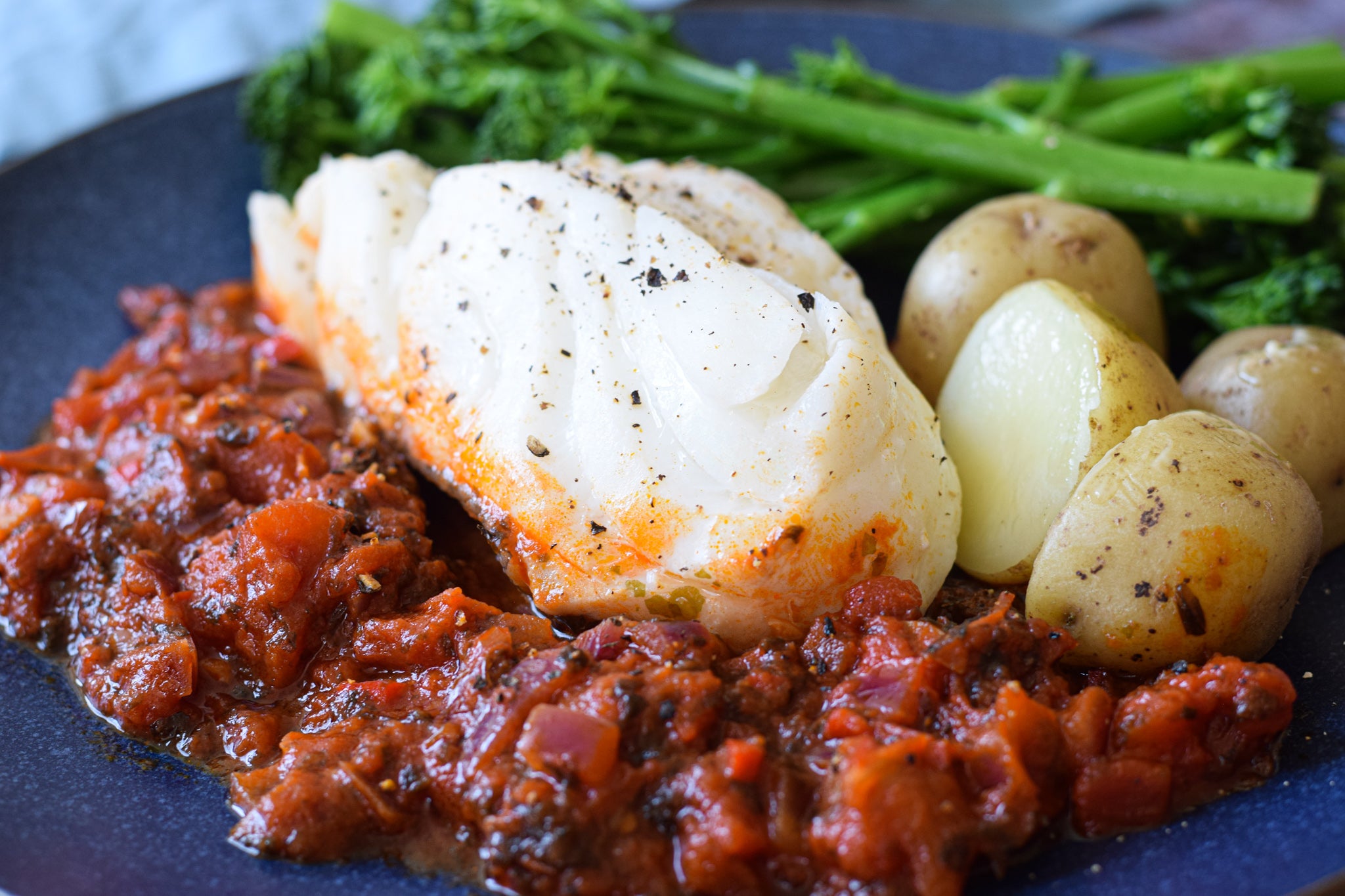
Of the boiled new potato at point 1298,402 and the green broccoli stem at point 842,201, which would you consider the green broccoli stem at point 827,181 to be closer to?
the green broccoli stem at point 842,201

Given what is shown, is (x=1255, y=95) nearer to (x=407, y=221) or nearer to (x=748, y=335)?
(x=748, y=335)

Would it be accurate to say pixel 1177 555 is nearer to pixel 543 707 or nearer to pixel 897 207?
→ pixel 543 707

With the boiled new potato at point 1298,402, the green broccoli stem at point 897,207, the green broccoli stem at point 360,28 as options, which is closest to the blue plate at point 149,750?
the boiled new potato at point 1298,402

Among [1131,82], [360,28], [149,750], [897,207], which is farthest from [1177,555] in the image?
[360,28]

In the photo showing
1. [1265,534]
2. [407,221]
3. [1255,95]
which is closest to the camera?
[1265,534]

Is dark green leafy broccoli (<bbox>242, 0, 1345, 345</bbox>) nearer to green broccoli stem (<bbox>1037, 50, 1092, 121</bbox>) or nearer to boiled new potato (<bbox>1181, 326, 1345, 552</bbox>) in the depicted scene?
green broccoli stem (<bbox>1037, 50, 1092, 121</bbox>)

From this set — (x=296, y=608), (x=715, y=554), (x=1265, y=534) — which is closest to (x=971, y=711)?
(x=715, y=554)
